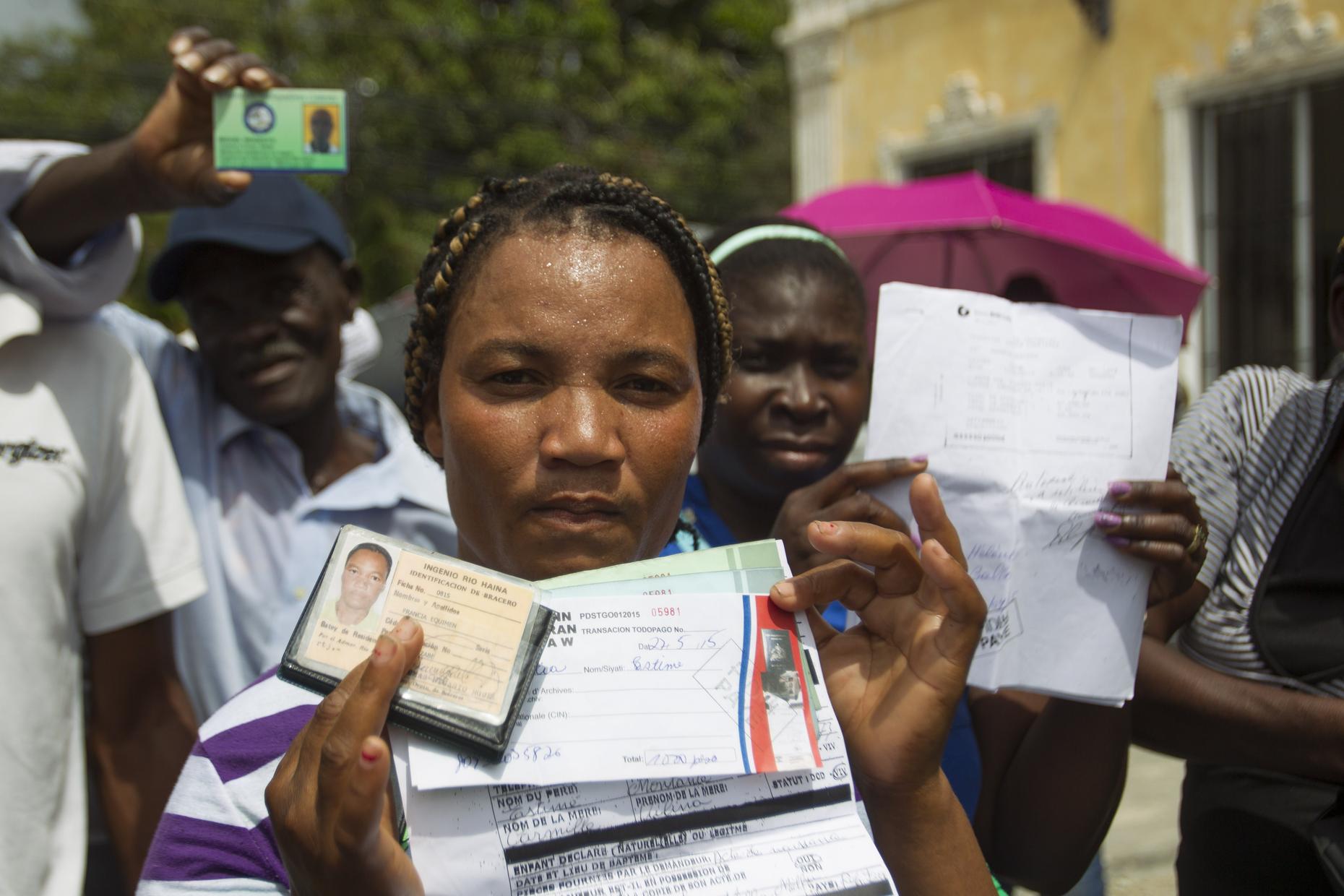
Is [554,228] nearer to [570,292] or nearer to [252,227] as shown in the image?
[570,292]

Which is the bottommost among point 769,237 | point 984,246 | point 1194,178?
point 769,237

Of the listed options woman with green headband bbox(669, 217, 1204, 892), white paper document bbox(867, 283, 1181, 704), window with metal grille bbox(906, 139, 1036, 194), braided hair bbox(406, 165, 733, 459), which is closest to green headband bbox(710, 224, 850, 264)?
woman with green headband bbox(669, 217, 1204, 892)

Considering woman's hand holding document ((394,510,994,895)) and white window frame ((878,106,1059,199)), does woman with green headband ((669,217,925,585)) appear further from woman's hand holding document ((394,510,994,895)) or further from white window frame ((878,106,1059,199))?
white window frame ((878,106,1059,199))

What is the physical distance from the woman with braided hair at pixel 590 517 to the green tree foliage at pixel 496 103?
49.0 feet

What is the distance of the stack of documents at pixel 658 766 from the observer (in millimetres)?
1139

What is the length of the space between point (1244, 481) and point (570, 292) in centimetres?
122

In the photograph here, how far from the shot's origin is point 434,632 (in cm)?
116

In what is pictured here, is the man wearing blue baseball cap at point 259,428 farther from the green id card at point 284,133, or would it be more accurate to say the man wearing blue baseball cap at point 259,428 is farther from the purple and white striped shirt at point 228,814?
the purple and white striped shirt at point 228,814

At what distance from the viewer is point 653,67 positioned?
17.3 metres

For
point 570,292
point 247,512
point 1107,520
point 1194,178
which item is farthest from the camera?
point 1194,178

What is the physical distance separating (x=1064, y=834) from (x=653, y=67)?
1670 centimetres

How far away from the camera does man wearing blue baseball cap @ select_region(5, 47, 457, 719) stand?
2555mm
